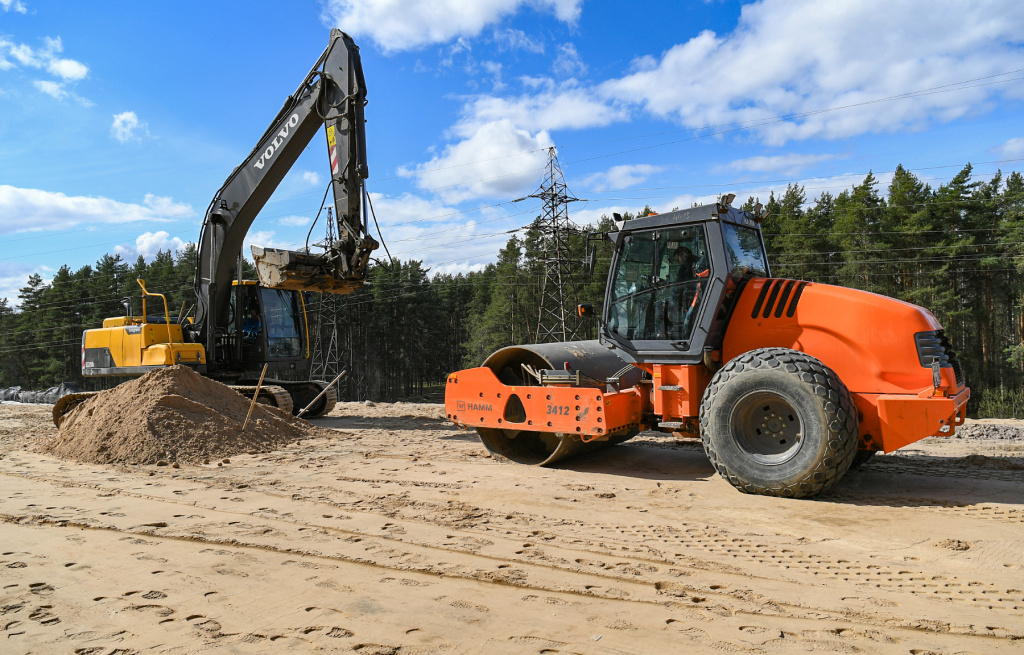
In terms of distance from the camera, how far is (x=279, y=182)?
11.7 meters

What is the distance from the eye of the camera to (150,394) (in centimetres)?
900

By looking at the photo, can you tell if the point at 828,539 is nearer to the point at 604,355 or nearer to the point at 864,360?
the point at 864,360

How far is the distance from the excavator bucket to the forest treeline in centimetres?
106

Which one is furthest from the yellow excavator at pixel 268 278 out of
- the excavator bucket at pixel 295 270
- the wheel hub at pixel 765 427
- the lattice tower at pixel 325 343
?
the lattice tower at pixel 325 343

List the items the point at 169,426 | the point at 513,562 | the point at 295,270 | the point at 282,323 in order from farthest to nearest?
the point at 282,323 < the point at 295,270 < the point at 169,426 < the point at 513,562

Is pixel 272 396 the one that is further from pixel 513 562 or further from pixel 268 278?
pixel 513 562

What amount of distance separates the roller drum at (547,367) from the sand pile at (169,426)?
3416 mm

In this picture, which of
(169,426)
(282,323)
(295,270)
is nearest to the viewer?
(169,426)

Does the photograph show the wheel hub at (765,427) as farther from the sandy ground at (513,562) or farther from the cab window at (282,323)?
the cab window at (282,323)

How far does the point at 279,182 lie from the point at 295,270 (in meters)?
2.58

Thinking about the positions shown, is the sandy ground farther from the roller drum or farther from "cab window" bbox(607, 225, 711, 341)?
"cab window" bbox(607, 225, 711, 341)

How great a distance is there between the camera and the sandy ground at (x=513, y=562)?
2984mm

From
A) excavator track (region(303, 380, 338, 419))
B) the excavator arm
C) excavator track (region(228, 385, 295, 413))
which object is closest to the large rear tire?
the excavator arm

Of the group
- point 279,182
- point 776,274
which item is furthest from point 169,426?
point 776,274
